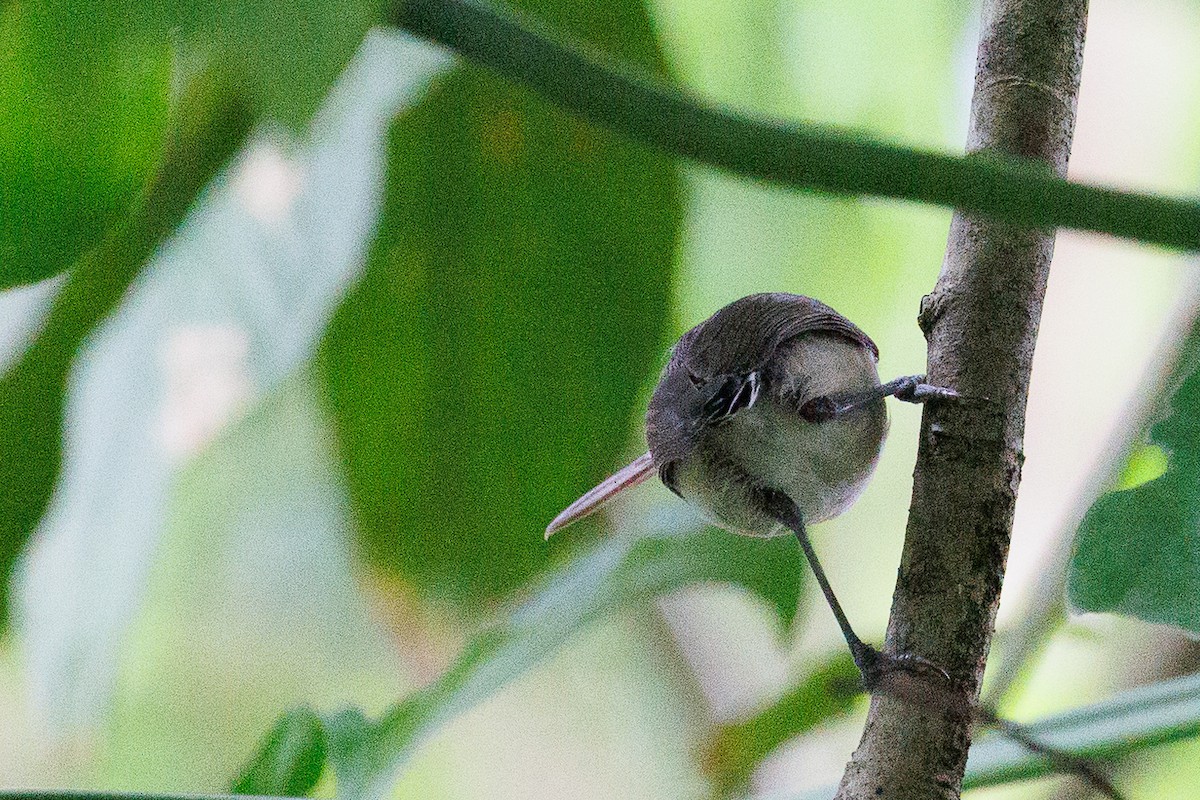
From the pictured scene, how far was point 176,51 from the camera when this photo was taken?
254 millimetres

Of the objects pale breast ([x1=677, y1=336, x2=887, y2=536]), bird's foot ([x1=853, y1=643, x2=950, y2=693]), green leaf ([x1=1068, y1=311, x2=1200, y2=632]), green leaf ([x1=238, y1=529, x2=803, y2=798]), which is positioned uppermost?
green leaf ([x1=1068, y1=311, x2=1200, y2=632])

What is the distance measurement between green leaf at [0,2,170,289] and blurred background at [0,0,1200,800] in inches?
13.5

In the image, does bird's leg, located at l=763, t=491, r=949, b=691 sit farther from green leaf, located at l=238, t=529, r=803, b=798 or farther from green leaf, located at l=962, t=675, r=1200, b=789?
green leaf, located at l=238, t=529, r=803, b=798

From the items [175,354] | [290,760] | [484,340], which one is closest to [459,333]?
[484,340]

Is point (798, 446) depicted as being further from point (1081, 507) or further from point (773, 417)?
point (1081, 507)

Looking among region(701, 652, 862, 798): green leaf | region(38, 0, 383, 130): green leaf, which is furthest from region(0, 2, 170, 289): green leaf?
region(701, 652, 862, 798): green leaf

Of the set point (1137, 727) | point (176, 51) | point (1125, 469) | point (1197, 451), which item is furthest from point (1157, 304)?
point (176, 51)

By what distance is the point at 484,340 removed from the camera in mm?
1054

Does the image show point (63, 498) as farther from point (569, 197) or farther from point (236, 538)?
point (569, 197)

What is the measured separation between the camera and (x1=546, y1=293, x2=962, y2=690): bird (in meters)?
0.62

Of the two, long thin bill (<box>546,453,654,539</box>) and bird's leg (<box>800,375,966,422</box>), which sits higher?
bird's leg (<box>800,375,966,422</box>)

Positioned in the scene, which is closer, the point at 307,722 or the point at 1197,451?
the point at 1197,451

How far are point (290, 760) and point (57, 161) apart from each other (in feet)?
1.48

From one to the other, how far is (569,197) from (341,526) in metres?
0.44
